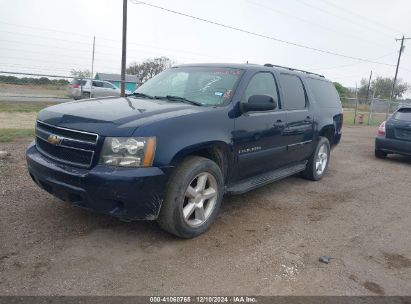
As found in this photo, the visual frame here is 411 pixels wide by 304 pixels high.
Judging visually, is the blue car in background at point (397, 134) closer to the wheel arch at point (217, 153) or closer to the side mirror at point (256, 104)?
the side mirror at point (256, 104)

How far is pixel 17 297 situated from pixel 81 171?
113cm

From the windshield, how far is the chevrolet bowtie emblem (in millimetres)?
1482

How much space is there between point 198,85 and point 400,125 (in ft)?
20.5

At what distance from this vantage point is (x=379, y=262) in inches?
146

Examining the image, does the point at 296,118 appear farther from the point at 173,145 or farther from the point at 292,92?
the point at 173,145

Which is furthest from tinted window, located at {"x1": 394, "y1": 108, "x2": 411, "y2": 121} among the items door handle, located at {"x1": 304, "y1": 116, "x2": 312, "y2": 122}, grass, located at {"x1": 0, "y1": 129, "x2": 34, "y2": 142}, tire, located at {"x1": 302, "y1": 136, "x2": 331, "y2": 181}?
grass, located at {"x1": 0, "y1": 129, "x2": 34, "y2": 142}

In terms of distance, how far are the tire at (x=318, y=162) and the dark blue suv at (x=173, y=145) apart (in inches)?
44.5

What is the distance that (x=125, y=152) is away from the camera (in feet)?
11.1

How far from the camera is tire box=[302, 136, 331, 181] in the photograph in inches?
259

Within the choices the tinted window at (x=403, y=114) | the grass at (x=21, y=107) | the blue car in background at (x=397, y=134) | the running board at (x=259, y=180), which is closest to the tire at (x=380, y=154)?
the blue car in background at (x=397, y=134)

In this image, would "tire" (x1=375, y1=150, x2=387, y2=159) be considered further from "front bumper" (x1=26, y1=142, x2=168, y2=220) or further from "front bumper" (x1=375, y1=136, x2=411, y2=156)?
"front bumper" (x1=26, y1=142, x2=168, y2=220)

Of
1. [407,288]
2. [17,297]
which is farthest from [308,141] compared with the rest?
[17,297]

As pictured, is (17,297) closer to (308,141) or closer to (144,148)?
(144,148)

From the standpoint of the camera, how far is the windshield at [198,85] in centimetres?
446
